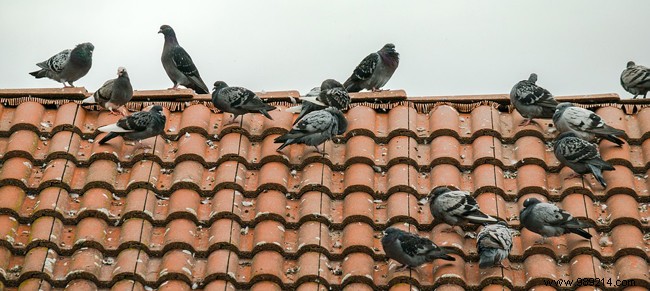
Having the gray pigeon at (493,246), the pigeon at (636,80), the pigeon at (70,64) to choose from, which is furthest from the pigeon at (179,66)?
the gray pigeon at (493,246)

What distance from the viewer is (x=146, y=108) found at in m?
10.4

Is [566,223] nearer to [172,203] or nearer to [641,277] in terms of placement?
[641,277]

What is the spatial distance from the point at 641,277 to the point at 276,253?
2.28 meters

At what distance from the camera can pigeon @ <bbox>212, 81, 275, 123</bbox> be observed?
9.91 m

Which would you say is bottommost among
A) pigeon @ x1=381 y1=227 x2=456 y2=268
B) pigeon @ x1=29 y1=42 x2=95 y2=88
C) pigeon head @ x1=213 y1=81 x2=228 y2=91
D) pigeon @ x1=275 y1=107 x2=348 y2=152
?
pigeon @ x1=381 y1=227 x2=456 y2=268

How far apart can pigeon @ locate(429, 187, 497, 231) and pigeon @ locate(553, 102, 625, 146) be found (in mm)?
1349

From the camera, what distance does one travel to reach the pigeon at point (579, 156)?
9.14 m

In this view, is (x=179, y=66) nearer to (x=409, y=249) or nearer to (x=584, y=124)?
(x=584, y=124)

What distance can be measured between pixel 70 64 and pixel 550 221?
20.4 feet

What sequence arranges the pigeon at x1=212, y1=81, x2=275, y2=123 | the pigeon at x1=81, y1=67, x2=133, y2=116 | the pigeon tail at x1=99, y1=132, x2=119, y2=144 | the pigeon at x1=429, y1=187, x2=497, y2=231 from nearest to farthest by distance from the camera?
the pigeon at x1=429, y1=187, x2=497, y2=231 < the pigeon tail at x1=99, y1=132, x2=119, y2=144 < the pigeon at x1=212, y1=81, x2=275, y2=123 < the pigeon at x1=81, y1=67, x2=133, y2=116

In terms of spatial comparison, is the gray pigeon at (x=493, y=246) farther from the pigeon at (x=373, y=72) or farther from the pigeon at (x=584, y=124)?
the pigeon at (x=373, y=72)

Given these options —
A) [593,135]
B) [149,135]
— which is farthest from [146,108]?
[593,135]

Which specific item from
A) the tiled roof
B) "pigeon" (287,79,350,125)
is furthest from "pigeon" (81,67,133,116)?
"pigeon" (287,79,350,125)

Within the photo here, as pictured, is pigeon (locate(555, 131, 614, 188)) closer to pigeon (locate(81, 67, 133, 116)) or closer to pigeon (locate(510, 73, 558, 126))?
pigeon (locate(510, 73, 558, 126))
